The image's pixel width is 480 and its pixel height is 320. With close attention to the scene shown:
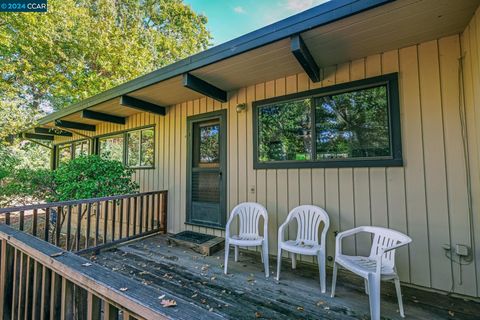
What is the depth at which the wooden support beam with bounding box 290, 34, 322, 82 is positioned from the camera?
7.63 feet

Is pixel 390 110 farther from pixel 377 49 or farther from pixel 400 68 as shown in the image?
pixel 377 49

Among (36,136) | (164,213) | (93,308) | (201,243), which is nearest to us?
(93,308)

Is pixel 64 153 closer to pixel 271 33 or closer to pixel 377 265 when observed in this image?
pixel 271 33

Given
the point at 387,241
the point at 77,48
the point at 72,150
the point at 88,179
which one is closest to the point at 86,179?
the point at 88,179

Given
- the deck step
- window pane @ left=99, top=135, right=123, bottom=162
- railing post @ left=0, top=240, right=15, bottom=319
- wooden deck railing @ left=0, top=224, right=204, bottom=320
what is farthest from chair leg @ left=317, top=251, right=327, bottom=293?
window pane @ left=99, top=135, right=123, bottom=162

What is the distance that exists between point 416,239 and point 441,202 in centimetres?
47

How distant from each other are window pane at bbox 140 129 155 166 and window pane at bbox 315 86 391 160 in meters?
3.71

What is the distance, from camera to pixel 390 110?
8.64 ft

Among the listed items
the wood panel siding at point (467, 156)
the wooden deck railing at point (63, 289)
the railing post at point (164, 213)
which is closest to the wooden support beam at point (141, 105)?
the railing post at point (164, 213)

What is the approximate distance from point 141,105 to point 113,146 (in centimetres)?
237

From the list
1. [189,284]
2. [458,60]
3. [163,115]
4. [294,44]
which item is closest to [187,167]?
[163,115]

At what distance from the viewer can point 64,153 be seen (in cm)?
834

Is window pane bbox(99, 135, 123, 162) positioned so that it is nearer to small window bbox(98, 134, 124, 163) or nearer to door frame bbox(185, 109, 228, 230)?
small window bbox(98, 134, 124, 163)

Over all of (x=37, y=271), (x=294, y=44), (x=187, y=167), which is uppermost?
(x=294, y=44)
